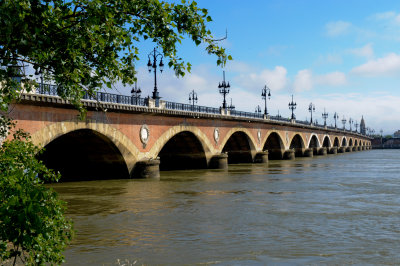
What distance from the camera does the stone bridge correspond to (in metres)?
19.7

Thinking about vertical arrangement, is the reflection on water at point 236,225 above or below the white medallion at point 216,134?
below

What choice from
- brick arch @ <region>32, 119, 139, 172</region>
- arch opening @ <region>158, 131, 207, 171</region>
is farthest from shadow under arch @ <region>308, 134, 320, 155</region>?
brick arch @ <region>32, 119, 139, 172</region>

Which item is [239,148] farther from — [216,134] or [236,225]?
[236,225]

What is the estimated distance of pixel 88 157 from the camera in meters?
26.8

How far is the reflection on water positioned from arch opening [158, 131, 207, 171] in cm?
1501

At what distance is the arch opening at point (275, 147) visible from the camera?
186ft

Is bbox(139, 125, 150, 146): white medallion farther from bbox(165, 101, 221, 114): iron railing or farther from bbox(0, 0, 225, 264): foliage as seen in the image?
bbox(0, 0, 225, 264): foliage

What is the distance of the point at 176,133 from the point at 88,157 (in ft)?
24.6

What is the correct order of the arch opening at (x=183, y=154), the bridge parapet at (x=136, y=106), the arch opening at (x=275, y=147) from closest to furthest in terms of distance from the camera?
the bridge parapet at (x=136, y=106), the arch opening at (x=183, y=154), the arch opening at (x=275, y=147)

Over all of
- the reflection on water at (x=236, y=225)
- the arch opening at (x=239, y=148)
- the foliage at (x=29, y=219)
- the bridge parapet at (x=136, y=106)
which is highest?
the bridge parapet at (x=136, y=106)

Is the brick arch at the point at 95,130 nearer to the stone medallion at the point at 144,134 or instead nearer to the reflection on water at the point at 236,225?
the stone medallion at the point at 144,134

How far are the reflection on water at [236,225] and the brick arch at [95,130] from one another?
2.91 metres

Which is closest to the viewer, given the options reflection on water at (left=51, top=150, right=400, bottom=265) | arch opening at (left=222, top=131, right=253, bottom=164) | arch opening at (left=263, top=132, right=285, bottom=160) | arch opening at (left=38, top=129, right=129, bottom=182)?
reflection on water at (left=51, top=150, right=400, bottom=265)

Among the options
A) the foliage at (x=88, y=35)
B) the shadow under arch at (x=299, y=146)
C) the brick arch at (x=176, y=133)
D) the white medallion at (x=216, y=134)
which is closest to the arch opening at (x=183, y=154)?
the brick arch at (x=176, y=133)
